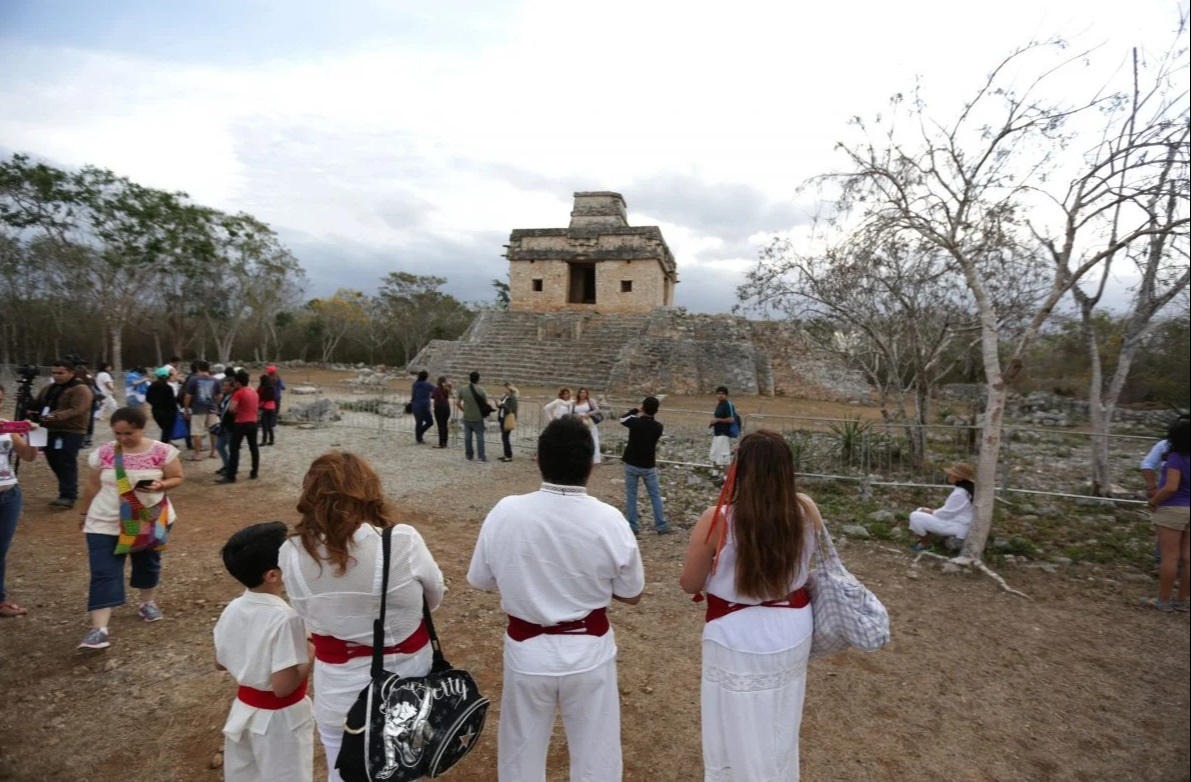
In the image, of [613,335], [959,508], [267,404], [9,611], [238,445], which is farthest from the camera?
[613,335]

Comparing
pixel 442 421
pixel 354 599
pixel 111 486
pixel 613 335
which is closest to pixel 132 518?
pixel 111 486

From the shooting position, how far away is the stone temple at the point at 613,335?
21250mm

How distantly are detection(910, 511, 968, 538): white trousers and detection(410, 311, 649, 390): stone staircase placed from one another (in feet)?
50.4

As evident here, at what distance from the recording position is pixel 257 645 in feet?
6.45

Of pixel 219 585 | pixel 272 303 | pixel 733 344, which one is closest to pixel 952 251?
pixel 219 585

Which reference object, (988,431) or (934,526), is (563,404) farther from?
(988,431)

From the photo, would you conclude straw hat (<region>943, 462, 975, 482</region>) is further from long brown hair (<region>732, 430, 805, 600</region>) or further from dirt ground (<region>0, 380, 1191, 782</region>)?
long brown hair (<region>732, 430, 805, 600</region>)

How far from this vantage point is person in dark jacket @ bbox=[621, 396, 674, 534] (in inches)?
233

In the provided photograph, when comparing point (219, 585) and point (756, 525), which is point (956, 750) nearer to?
point (756, 525)

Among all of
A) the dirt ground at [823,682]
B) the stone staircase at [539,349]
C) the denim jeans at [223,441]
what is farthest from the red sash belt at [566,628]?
the stone staircase at [539,349]

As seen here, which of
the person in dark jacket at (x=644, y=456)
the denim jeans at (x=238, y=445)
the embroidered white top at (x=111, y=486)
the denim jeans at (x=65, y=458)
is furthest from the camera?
the denim jeans at (x=238, y=445)

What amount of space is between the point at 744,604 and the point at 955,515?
14.6ft

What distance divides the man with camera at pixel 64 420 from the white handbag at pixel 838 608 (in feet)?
24.3

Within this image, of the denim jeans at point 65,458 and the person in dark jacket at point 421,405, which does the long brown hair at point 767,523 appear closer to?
the denim jeans at point 65,458
